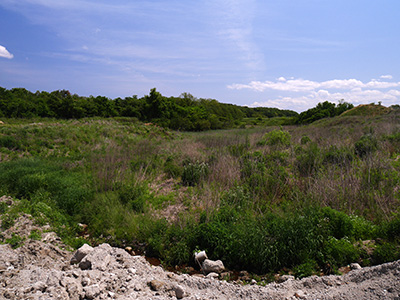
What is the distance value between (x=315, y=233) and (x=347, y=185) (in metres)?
2.10

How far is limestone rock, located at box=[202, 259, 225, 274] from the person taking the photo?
4496 millimetres

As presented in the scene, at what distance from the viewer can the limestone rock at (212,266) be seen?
4496mm

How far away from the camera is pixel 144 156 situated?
456 inches

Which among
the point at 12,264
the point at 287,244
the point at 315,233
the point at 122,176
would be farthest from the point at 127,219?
the point at 315,233

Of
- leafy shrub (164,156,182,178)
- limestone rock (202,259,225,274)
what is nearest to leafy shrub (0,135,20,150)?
leafy shrub (164,156,182,178)

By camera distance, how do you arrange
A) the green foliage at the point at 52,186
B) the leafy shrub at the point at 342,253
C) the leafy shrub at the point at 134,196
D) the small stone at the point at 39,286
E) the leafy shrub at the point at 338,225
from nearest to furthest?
the small stone at the point at 39,286, the leafy shrub at the point at 342,253, the leafy shrub at the point at 338,225, the leafy shrub at the point at 134,196, the green foliage at the point at 52,186

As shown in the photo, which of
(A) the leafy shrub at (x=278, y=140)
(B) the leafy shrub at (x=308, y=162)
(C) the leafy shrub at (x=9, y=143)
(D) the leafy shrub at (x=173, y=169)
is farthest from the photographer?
(C) the leafy shrub at (x=9, y=143)

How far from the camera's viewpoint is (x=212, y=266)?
4492 millimetres

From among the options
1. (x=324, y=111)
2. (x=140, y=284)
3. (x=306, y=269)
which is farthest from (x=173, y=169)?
(x=324, y=111)

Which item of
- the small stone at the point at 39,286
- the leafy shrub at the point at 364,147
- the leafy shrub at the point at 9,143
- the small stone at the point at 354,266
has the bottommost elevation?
the small stone at the point at 354,266

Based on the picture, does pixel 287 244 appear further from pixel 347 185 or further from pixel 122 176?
pixel 122 176

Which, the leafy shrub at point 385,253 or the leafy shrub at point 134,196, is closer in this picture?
the leafy shrub at point 385,253

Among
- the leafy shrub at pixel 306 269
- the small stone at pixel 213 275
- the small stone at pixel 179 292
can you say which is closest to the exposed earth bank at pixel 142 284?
the small stone at pixel 179 292

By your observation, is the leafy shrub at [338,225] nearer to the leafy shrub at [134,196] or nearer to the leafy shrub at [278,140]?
the leafy shrub at [134,196]
